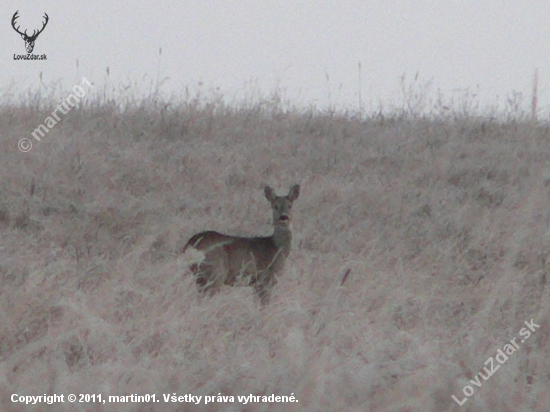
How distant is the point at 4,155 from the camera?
10031mm

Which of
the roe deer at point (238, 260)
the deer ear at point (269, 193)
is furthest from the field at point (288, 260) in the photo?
the deer ear at point (269, 193)

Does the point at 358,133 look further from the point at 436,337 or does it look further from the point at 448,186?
the point at 436,337

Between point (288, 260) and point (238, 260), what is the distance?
0.94 m

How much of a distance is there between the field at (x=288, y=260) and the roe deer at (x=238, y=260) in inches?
4.9

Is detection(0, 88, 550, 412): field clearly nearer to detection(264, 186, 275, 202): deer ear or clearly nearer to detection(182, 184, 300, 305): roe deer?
detection(182, 184, 300, 305): roe deer

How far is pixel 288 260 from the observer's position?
807 cm

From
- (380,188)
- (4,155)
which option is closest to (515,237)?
(380,188)

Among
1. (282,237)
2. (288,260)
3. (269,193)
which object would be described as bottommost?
(288,260)

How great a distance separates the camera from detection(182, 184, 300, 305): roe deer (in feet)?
23.0

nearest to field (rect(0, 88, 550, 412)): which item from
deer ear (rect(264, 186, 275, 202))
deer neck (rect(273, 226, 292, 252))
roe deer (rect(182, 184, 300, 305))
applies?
roe deer (rect(182, 184, 300, 305))

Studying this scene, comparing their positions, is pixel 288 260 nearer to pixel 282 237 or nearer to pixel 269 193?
pixel 282 237

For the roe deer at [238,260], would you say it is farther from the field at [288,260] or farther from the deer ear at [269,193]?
the deer ear at [269,193]

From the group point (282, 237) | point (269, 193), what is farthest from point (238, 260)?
point (269, 193)

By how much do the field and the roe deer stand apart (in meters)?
0.12
